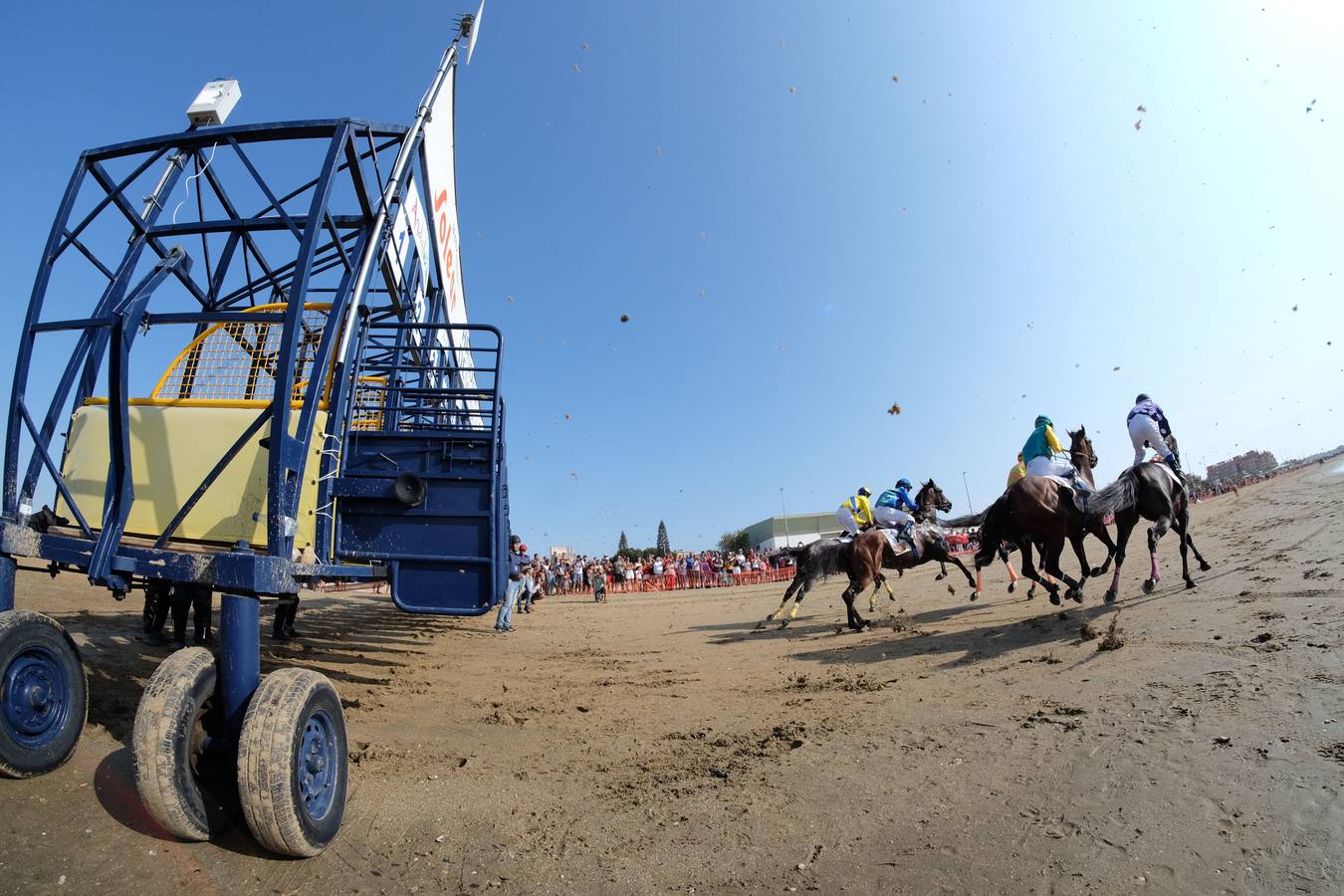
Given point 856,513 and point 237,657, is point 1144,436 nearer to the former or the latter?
point 856,513

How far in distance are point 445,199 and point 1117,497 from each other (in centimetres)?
1053

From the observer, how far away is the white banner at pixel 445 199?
24.3ft

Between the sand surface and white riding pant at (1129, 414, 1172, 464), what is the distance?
2258mm

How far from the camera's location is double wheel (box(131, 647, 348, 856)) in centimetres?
249

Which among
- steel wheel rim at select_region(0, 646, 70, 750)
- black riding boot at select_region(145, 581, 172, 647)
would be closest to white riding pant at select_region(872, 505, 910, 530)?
black riding boot at select_region(145, 581, 172, 647)

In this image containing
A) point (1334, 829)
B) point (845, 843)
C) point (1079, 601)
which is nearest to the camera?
point (1334, 829)

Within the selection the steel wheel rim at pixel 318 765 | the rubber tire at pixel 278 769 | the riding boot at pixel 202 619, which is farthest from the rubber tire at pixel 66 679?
the riding boot at pixel 202 619

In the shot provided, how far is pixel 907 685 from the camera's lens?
549 centimetres

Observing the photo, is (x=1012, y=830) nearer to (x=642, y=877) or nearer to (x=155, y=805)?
(x=642, y=877)

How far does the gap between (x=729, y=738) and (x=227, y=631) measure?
3271mm

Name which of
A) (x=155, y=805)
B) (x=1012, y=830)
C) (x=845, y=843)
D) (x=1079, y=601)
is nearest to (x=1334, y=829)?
(x=1012, y=830)

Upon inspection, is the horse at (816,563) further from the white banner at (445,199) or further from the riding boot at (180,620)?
the riding boot at (180,620)

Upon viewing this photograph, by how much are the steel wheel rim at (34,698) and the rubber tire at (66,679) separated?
0.02m

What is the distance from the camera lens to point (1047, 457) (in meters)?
9.34
